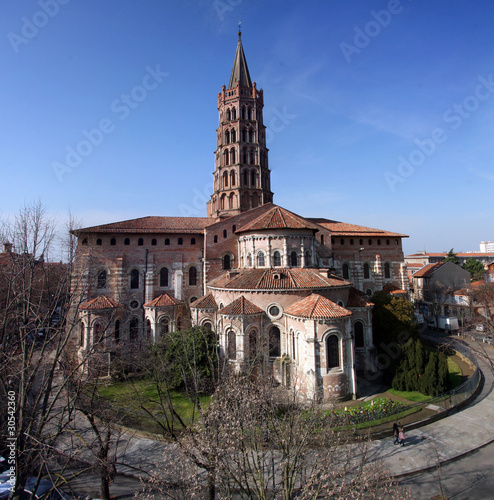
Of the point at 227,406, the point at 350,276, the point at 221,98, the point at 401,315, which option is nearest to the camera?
the point at 227,406

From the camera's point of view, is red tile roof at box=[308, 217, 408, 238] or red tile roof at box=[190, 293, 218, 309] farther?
red tile roof at box=[308, 217, 408, 238]

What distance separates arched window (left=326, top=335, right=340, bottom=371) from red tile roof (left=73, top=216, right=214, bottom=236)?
62.7 ft

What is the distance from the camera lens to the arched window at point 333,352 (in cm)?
2170

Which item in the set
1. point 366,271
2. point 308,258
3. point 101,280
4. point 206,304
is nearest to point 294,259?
point 308,258

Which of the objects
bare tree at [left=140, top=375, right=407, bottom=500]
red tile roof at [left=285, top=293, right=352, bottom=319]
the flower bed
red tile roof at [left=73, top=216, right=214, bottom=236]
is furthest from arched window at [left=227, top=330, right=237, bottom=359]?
red tile roof at [left=73, top=216, right=214, bottom=236]

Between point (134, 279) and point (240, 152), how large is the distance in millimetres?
20073

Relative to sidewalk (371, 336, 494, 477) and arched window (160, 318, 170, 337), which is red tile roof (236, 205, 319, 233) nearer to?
arched window (160, 318, 170, 337)

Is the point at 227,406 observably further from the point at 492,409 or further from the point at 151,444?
the point at 492,409

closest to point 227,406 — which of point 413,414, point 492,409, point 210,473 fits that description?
point 210,473

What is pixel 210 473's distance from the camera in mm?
10312

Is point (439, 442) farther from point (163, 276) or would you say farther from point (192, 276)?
point (163, 276)

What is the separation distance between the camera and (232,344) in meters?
24.2

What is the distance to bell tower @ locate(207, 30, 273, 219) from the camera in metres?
39.2

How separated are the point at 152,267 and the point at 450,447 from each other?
1119 inches
